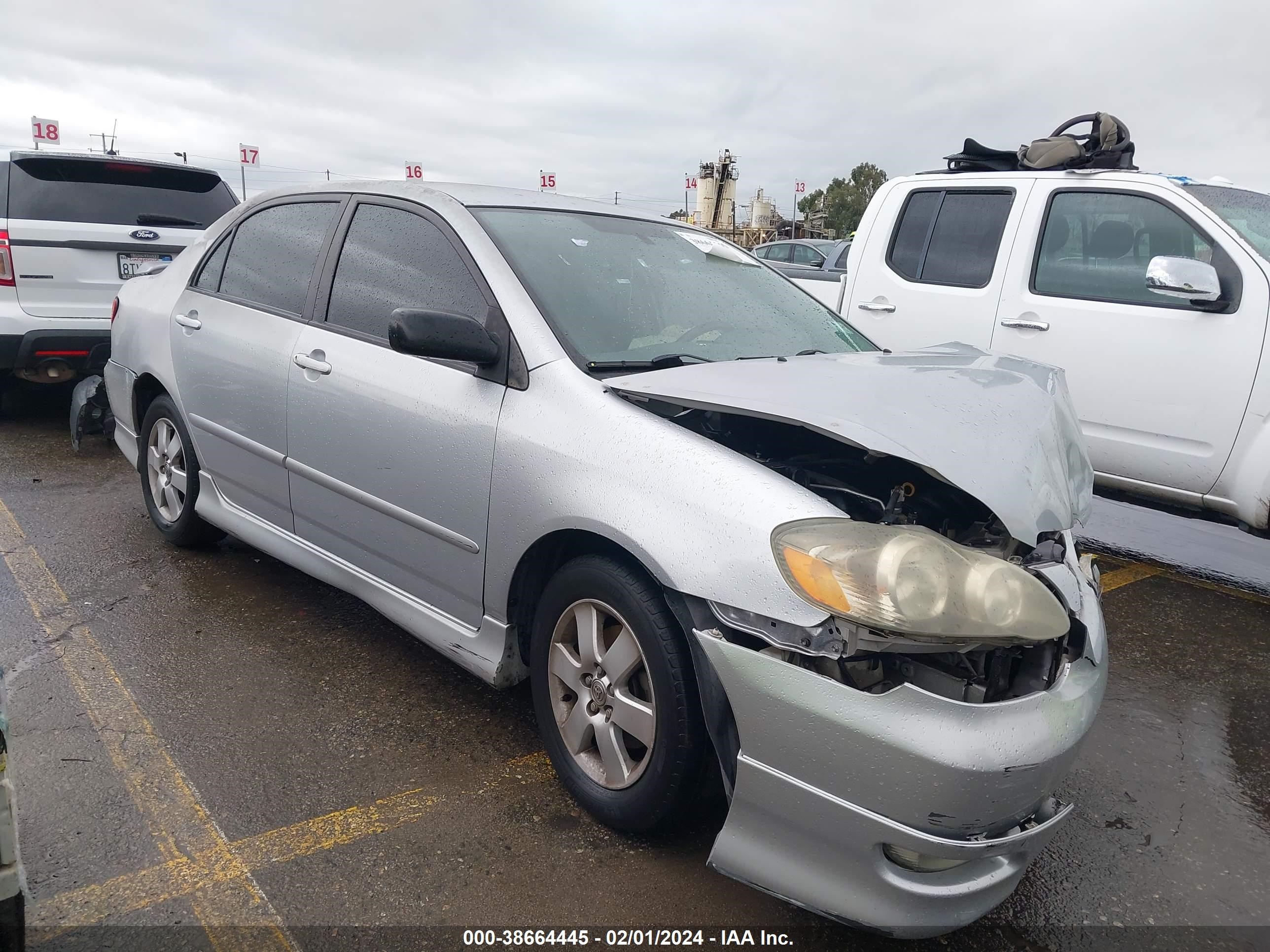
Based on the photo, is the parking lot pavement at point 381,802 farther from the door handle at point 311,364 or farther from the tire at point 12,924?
the door handle at point 311,364

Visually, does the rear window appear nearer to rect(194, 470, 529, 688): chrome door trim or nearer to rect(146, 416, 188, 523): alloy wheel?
rect(146, 416, 188, 523): alloy wheel

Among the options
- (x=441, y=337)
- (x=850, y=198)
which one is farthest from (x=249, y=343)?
(x=850, y=198)

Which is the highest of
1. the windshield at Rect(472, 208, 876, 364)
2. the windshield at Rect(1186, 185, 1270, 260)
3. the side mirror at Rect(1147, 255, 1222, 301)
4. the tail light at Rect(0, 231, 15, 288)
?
the windshield at Rect(1186, 185, 1270, 260)

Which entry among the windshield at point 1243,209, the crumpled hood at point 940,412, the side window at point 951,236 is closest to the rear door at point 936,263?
the side window at point 951,236

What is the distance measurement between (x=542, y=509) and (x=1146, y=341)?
3330 millimetres

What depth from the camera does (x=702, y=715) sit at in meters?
2.21

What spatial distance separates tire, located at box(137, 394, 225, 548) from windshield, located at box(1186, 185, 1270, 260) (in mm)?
4759

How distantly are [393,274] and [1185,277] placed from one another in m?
3.34

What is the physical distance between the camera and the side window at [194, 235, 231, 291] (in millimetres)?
4074

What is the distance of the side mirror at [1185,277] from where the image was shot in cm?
407

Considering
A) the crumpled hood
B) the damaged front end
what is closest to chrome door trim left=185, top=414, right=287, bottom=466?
the crumpled hood

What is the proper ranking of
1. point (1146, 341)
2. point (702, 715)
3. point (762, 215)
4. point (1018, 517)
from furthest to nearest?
point (762, 215)
point (1146, 341)
point (702, 715)
point (1018, 517)

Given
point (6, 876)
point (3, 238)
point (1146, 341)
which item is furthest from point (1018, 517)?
point (3, 238)

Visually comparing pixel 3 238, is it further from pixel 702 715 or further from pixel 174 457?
pixel 702 715
